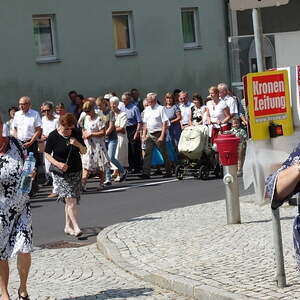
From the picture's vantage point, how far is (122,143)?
760 inches

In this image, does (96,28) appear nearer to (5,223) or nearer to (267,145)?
(267,145)

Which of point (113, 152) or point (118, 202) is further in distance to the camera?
point (113, 152)

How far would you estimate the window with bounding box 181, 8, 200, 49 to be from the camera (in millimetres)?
28578

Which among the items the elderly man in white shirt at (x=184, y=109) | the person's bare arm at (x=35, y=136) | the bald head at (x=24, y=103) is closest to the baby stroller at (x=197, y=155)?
the elderly man in white shirt at (x=184, y=109)

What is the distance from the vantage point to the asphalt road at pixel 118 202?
40.8 ft

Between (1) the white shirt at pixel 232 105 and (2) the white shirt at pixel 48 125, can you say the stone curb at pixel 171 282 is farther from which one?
(2) the white shirt at pixel 48 125

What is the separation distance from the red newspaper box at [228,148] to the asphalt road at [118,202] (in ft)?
6.78

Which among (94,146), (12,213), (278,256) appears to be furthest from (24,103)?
(278,256)

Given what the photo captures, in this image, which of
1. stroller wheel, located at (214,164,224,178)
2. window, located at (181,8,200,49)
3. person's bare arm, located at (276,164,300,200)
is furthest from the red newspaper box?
window, located at (181,8,200,49)

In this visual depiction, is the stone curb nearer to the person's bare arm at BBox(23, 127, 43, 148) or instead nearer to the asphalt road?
the asphalt road

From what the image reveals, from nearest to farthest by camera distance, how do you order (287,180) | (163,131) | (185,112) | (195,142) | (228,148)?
(287,180) → (228,148) → (195,142) → (163,131) → (185,112)

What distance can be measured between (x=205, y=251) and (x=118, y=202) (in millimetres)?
6016

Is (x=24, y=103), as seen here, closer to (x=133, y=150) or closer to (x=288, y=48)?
(x=133, y=150)

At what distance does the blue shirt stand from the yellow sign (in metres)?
9.83
